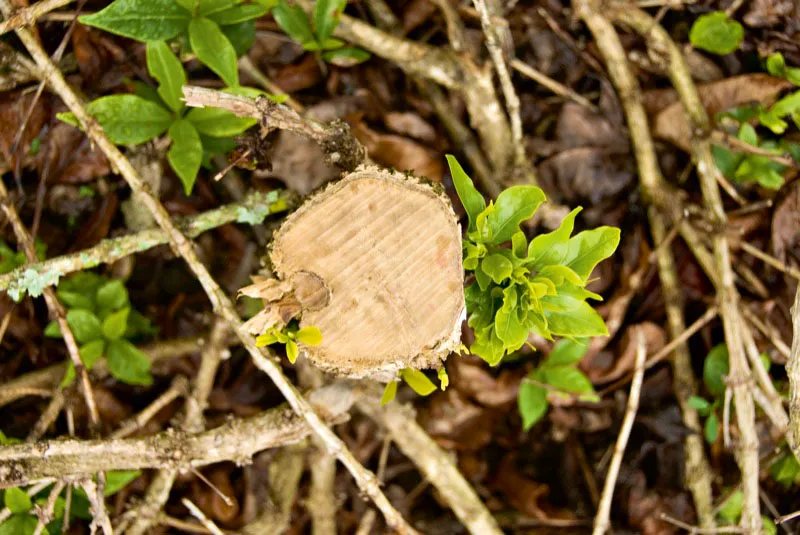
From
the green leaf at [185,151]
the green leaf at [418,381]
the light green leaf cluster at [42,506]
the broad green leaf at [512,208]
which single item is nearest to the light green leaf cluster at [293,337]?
the green leaf at [418,381]

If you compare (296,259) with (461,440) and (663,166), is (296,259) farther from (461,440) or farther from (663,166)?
(663,166)

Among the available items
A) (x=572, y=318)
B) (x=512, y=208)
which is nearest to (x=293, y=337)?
(x=512, y=208)

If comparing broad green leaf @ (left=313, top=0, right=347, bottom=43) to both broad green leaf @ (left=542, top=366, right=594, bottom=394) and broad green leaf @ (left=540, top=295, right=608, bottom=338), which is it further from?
broad green leaf @ (left=542, top=366, right=594, bottom=394)

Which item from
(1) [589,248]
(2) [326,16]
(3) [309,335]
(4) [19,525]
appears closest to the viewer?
(3) [309,335]

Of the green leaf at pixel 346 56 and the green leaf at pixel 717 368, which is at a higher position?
the green leaf at pixel 346 56

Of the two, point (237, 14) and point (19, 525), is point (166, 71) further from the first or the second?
point (19, 525)

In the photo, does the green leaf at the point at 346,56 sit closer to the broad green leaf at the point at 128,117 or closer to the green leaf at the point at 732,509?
the broad green leaf at the point at 128,117

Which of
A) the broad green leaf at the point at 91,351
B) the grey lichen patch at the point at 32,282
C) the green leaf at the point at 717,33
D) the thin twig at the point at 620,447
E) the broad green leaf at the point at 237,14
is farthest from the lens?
the green leaf at the point at 717,33
